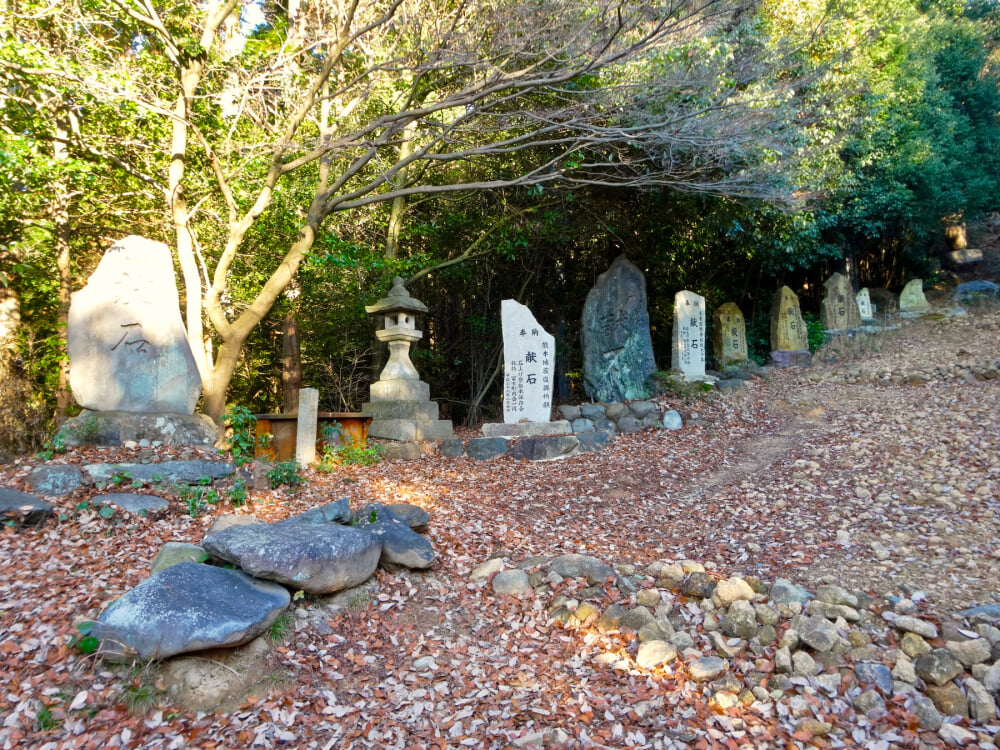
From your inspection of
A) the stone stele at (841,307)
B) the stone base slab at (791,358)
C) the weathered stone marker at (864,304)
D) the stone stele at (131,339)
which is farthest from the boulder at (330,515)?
the weathered stone marker at (864,304)

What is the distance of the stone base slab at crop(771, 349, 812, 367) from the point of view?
12.1 m

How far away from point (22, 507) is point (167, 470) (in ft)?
4.03

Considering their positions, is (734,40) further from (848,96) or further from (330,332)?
(330,332)

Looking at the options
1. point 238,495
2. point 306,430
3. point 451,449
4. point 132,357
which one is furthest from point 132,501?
point 451,449

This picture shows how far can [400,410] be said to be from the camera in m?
8.88

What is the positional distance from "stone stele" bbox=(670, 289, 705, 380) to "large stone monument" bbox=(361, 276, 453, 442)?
4.44 m

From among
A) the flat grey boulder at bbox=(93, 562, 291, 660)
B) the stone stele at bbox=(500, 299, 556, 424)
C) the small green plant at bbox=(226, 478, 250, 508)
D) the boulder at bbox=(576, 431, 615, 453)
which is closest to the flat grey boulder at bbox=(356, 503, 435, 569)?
the flat grey boulder at bbox=(93, 562, 291, 660)

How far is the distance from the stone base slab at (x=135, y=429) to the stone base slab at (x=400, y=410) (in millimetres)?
2836

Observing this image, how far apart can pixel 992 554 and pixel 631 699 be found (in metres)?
2.98

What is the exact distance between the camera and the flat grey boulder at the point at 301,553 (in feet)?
11.5

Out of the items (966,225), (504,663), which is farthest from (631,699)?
(966,225)

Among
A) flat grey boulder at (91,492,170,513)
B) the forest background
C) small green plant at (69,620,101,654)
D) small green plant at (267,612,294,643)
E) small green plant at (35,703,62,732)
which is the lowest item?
small green plant at (35,703,62,732)

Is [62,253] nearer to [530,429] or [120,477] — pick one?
[120,477]

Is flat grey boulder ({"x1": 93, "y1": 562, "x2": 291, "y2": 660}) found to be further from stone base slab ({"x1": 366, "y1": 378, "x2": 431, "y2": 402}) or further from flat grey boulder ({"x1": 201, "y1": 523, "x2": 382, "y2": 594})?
stone base slab ({"x1": 366, "y1": 378, "x2": 431, "y2": 402})
